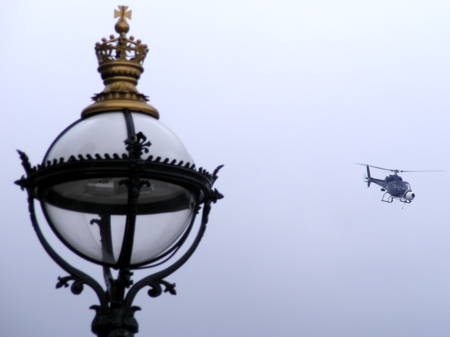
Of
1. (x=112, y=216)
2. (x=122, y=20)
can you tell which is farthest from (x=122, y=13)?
(x=112, y=216)

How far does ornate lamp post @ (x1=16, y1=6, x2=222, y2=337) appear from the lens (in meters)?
6.28

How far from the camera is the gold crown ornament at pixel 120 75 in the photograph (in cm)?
679

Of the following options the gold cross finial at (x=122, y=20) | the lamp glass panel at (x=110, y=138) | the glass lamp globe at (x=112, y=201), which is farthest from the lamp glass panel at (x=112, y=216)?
the gold cross finial at (x=122, y=20)

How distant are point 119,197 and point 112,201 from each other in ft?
0.17

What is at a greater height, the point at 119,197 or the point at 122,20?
the point at 122,20

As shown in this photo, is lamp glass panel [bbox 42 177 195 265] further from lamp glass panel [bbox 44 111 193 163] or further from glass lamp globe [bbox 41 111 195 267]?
lamp glass panel [bbox 44 111 193 163]

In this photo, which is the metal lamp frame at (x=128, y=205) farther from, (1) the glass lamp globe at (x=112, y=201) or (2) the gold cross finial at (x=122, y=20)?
(2) the gold cross finial at (x=122, y=20)

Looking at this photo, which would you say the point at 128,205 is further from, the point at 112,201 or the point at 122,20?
the point at 122,20

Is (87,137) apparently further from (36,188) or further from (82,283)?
(82,283)

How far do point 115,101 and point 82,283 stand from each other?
3.89 feet

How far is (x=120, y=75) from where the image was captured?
6.99m

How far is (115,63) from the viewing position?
23.0 feet

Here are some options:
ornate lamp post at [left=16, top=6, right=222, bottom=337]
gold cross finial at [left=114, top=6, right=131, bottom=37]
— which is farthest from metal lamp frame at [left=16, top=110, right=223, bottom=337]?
gold cross finial at [left=114, top=6, right=131, bottom=37]

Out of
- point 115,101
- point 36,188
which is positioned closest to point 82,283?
point 36,188
